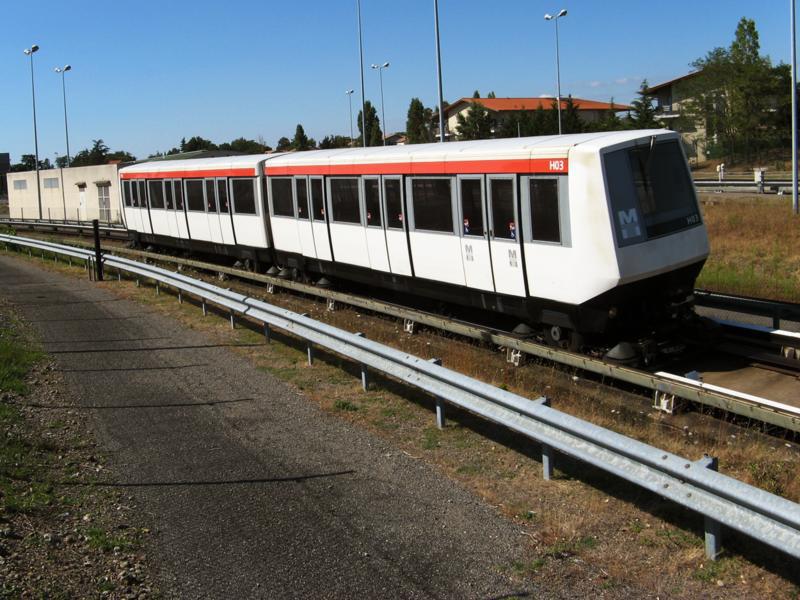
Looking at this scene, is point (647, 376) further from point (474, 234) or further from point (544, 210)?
point (474, 234)

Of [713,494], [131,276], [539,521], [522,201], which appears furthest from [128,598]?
[131,276]

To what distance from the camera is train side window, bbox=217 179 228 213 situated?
791 inches

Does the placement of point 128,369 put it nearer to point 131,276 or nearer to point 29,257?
point 131,276

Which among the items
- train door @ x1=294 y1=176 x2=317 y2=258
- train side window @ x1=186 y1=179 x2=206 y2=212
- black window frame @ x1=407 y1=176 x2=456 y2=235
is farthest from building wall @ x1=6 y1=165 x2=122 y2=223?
black window frame @ x1=407 y1=176 x2=456 y2=235

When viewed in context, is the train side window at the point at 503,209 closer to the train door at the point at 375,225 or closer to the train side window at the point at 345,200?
the train door at the point at 375,225

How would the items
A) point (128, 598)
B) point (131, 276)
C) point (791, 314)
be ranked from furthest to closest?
point (131, 276) < point (791, 314) < point (128, 598)

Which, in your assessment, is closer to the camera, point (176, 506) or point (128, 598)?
point (128, 598)

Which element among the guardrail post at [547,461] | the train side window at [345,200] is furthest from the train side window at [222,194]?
the guardrail post at [547,461]

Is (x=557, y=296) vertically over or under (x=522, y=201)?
under

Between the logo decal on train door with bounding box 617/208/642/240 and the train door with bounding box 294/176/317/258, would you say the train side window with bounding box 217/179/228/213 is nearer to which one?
the train door with bounding box 294/176/317/258

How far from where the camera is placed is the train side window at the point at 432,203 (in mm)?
12109

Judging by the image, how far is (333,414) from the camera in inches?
336

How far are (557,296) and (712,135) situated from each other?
197 ft

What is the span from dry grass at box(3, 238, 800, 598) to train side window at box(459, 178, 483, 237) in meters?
1.75
